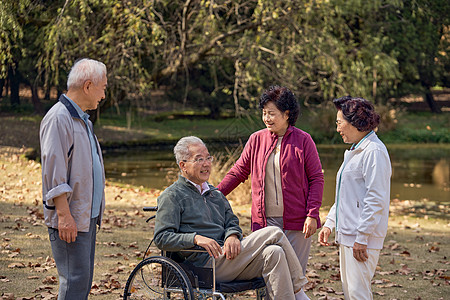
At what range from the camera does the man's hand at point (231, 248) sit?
10.7ft

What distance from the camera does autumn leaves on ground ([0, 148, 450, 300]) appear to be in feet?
15.5

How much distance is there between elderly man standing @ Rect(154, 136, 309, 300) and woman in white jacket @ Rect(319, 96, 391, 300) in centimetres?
31

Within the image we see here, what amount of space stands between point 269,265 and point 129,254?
109 inches

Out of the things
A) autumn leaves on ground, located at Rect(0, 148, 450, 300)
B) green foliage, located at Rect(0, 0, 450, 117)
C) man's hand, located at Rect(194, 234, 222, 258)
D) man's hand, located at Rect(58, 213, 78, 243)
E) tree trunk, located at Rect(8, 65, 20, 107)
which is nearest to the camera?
man's hand, located at Rect(58, 213, 78, 243)

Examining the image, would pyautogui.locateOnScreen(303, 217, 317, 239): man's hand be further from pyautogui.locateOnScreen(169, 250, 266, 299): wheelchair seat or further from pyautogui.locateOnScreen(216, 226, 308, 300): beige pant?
pyautogui.locateOnScreen(169, 250, 266, 299): wheelchair seat

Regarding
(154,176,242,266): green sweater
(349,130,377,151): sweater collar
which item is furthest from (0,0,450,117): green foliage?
(349,130,377,151): sweater collar

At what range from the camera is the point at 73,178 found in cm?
288

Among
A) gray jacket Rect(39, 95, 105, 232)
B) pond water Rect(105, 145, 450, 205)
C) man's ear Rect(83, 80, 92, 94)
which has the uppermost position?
man's ear Rect(83, 80, 92, 94)

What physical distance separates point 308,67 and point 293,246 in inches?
304

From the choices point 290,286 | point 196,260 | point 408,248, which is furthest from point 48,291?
point 408,248

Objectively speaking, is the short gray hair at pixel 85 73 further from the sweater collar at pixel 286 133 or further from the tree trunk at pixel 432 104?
the tree trunk at pixel 432 104

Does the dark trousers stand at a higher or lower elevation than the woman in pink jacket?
lower

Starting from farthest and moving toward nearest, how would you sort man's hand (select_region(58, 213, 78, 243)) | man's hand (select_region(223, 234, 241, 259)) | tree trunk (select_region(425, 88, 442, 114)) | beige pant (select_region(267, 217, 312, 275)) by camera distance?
tree trunk (select_region(425, 88, 442, 114))
beige pant (select_region(267, 217, 312, 275))
man's hand (select_region(223, 234, 241, 259))
man's hand (select_region(58, 213, 78, 243))

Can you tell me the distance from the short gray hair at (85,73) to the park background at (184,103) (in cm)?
193
